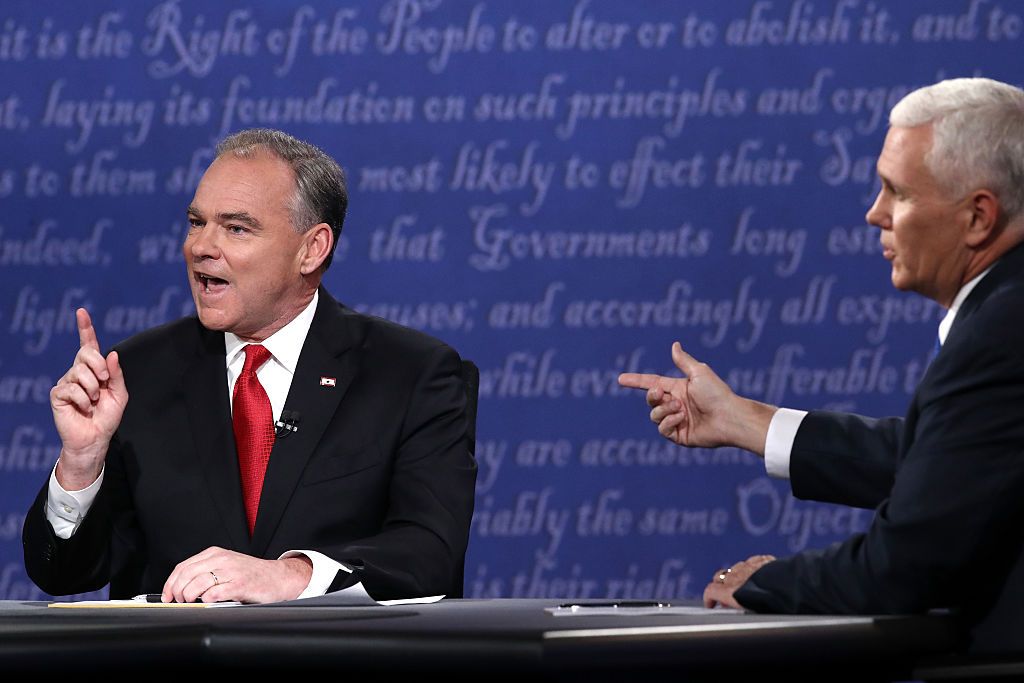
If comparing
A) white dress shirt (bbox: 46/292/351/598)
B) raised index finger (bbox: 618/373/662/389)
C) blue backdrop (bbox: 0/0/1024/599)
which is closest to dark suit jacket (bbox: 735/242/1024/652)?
raised index finger (bbox: 618/373/662/389)

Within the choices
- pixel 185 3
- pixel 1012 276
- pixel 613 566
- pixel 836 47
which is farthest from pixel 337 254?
pixel 1012 276

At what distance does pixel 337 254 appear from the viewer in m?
4.71

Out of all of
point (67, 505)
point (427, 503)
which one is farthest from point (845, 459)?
point (67, 505)

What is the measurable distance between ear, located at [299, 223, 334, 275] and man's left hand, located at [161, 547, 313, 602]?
2.80 feet

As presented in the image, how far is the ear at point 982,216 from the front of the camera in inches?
73.9

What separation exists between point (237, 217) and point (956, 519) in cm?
148

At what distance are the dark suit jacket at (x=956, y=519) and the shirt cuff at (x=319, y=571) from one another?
609 millimetres

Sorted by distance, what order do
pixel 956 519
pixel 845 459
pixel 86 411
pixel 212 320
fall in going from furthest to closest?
pixel 212 320 < pixel 86 411 < pixel 845 459 < pixel 956 519

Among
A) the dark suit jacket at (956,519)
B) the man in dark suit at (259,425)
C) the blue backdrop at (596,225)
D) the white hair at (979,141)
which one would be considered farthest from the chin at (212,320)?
the blue backdrop at (596,225)

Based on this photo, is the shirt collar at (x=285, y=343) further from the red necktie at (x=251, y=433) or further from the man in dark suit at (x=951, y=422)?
the man in dark suit at (x=951, y=422)

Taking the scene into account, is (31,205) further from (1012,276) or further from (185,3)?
(1012,276)

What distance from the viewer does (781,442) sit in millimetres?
2316

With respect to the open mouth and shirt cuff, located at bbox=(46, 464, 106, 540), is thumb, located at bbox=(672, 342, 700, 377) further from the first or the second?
shirt cuff, located at bbox=(46, 464, 106, 540)

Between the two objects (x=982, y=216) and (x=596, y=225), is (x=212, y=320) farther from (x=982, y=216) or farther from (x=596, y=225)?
(x=596, y=225)
